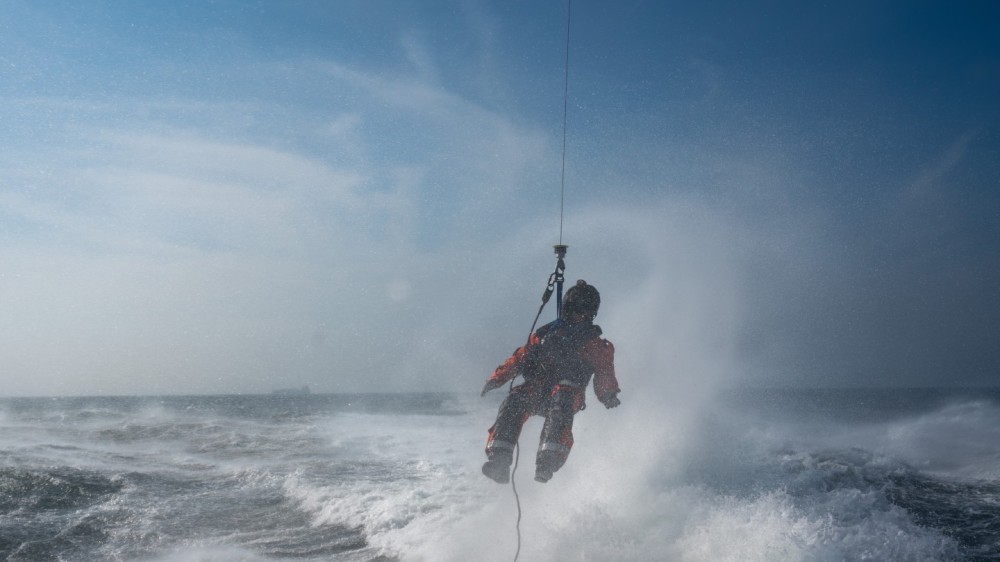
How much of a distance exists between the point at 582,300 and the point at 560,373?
866 mm

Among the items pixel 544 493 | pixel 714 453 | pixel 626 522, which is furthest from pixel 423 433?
pixel 626 522

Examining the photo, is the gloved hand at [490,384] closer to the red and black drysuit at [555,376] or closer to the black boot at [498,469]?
the red and black drysuit at [555,376]

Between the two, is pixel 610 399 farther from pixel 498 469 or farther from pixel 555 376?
pixel 498 469

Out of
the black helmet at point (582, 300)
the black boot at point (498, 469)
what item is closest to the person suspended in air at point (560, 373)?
the black helmet at point (582, 300)

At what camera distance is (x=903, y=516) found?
7.21m

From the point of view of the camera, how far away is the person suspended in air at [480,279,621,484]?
232 inches

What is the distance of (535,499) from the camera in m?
8.00

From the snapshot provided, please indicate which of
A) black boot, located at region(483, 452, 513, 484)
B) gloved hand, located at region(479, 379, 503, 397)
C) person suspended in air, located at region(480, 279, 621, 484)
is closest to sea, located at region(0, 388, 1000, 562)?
black boot, located at region(483, 452, 513, 484)

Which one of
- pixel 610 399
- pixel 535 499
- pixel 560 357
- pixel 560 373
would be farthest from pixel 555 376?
pixel 535 499

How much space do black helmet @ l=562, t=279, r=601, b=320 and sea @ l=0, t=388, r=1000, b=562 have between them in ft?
7.63

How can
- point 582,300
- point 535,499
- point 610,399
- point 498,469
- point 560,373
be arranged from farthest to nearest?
point 535,499 < point 582,300 < point 560,373 < point 610,399 < point 498,469

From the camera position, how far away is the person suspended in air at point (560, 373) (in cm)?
590

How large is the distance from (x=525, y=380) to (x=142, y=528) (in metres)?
6.56

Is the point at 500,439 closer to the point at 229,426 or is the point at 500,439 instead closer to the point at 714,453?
the point at 714,453
